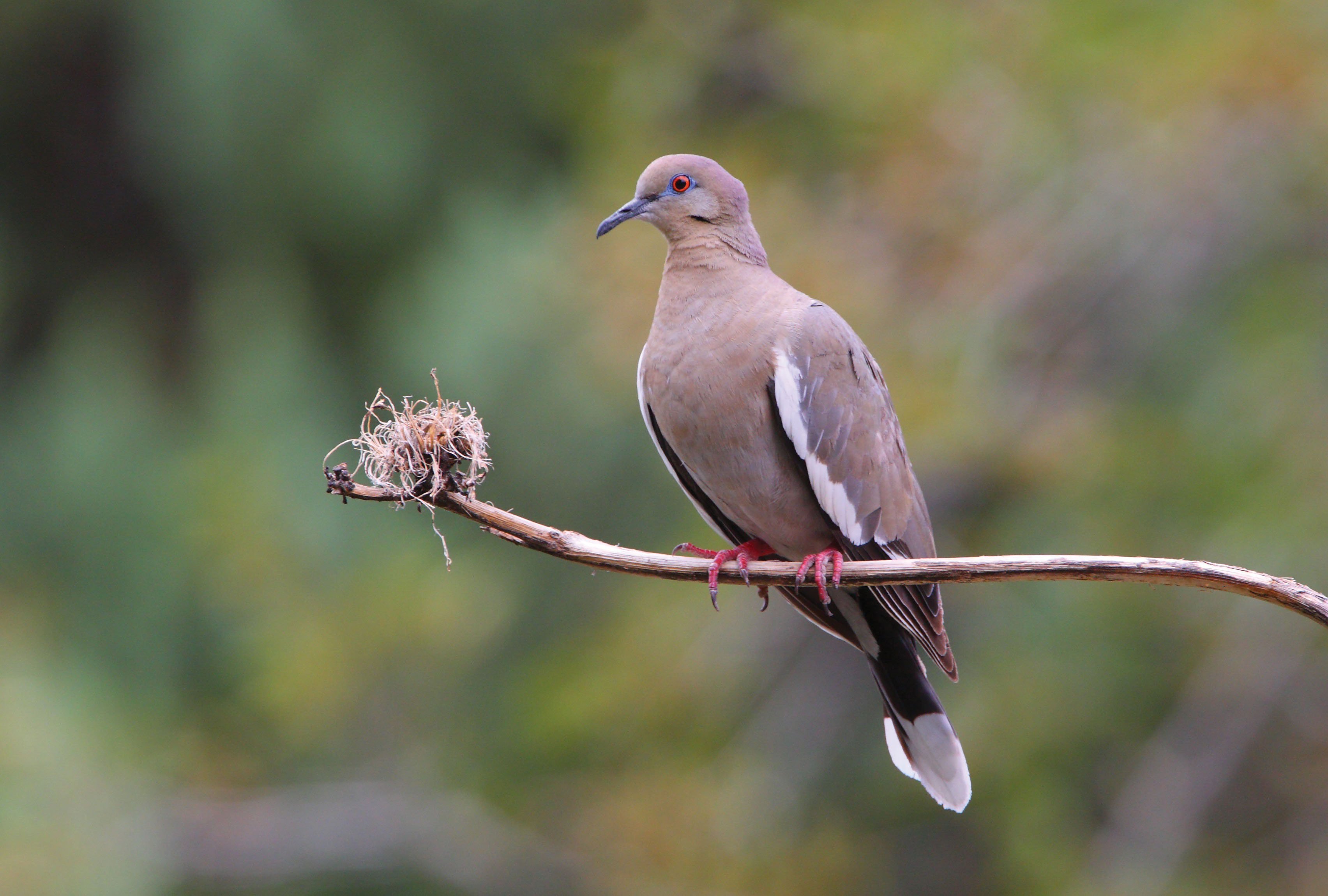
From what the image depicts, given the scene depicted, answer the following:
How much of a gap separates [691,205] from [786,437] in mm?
666

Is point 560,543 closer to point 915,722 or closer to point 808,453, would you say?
point 808,453

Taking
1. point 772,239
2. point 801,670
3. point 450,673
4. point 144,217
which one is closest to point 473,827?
point 450,673

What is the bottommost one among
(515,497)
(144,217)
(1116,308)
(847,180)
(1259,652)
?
(1259,652)

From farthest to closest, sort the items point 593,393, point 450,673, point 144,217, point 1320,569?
point 144,217, point 593,393, point 450,673, point 1320,569

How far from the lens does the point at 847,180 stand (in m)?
7.64

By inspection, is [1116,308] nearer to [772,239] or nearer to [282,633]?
[772,239]

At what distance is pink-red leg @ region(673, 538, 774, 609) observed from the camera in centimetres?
244

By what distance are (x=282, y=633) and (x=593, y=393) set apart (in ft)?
7.72

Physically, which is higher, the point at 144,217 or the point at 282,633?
the point at 144,217

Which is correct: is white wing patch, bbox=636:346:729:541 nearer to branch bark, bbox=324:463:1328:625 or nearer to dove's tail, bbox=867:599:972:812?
dove's tail, bbox=867:599:972:812

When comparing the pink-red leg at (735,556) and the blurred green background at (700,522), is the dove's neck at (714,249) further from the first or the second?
the blurred green background at (700,522)

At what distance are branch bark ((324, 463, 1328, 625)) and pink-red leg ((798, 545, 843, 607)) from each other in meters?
0.12

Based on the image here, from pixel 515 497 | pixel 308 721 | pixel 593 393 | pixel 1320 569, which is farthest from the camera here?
pixel 515 497

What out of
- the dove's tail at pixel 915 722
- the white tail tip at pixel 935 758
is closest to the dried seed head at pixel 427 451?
the dove's tail at pixel 915 722
